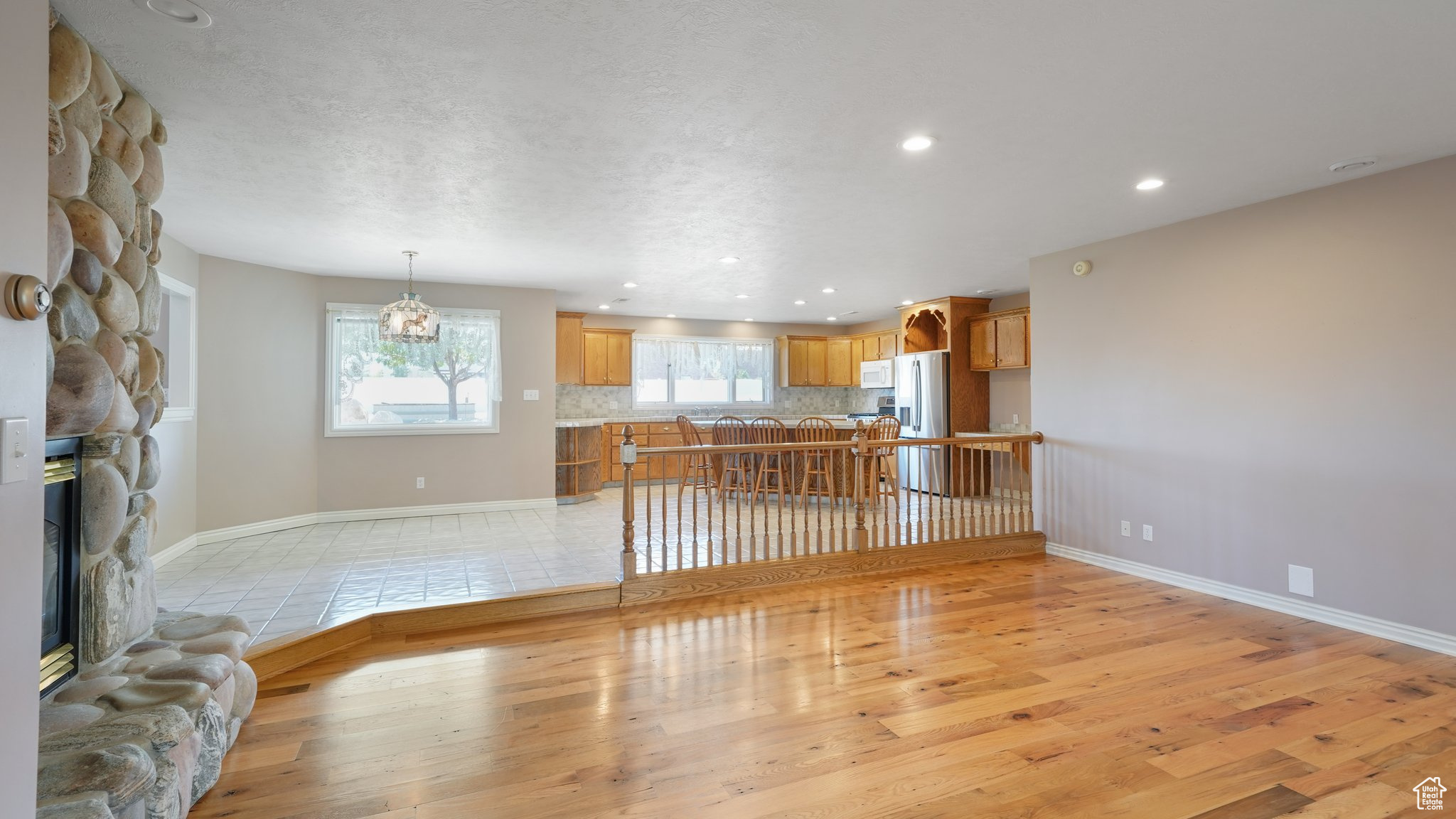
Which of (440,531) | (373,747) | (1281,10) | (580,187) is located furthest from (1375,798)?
(440,531)

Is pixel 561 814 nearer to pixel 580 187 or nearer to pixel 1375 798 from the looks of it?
pixel 1375 798

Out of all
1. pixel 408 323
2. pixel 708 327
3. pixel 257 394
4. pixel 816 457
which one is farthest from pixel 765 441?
pixel 257 394

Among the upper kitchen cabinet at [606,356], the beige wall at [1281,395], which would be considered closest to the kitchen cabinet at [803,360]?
the upper kitchen cabinet at [606,356]

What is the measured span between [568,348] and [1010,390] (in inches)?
201

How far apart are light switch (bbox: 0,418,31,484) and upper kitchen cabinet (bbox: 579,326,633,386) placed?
721 cm

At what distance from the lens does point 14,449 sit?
119 cm

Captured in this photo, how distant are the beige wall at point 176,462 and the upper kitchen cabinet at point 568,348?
362 cm

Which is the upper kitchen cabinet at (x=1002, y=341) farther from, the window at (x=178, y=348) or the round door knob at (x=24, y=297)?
the window at (x=178, y=348)

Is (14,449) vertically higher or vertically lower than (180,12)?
lower

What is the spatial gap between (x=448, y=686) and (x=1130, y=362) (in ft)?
14.8

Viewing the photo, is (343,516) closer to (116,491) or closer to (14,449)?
(116,491)

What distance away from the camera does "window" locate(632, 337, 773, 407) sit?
923cm

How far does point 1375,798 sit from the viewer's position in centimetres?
200

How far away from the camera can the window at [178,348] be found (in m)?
4.76
